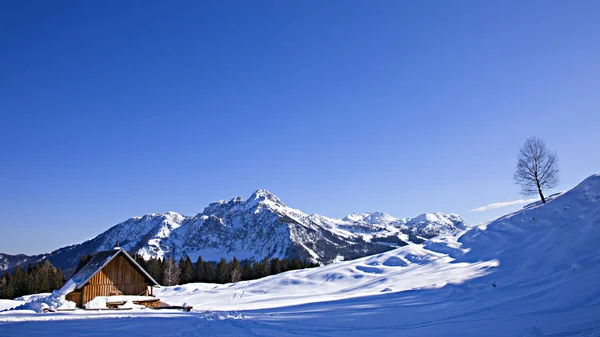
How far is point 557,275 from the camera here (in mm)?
15570

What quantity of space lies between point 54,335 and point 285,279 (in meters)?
27.3

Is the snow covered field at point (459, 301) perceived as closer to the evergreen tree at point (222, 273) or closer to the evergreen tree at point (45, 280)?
the evergreen tree at point (222, 273)

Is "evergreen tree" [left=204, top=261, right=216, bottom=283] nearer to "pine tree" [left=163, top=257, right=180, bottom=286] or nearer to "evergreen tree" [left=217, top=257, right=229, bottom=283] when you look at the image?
"evergreen tree" [left=217, top=257, right=229, bottom=283]

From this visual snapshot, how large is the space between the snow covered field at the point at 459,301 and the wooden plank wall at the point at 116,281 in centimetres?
636

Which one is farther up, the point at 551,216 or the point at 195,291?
the point at 551,216

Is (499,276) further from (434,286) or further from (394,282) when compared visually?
(394,282)

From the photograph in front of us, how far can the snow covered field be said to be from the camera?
11091 mm

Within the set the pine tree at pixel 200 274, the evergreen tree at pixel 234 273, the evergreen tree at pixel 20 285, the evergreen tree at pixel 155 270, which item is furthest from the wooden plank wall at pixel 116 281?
the evergreen tree at pixel 20 285

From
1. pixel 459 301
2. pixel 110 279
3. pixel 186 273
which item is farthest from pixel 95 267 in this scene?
pixel 186 273

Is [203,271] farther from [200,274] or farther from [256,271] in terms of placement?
[256,271]

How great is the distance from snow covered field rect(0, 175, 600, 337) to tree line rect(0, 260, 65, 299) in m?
57.8

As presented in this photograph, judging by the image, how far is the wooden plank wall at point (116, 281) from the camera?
26.6 meters

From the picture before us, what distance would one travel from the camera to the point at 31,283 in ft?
231

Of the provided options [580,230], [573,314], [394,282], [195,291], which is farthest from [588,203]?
[195,291]
